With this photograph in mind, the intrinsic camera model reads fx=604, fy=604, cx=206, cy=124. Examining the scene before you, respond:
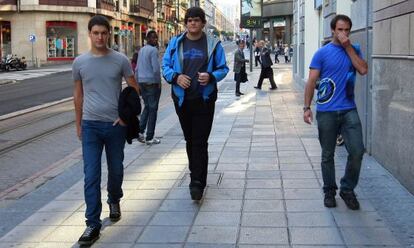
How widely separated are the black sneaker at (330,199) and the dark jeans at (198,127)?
124 centimetres

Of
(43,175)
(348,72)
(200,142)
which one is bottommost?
(43,175)

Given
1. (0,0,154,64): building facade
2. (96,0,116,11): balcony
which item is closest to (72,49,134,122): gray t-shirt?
(0,0,154,64): building facade

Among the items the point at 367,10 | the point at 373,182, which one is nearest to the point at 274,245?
the point at 373,182

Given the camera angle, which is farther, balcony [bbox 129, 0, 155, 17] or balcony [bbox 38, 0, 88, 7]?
balcony [bbox 129, 0, 155, 17]

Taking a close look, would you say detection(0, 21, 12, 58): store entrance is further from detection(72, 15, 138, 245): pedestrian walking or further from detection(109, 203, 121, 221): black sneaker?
detection(72, 15, 138, 245): pedestrian walking

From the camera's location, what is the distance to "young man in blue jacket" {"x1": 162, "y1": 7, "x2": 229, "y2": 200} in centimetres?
596

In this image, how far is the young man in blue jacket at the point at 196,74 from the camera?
19.6ft

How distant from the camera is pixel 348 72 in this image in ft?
18.4

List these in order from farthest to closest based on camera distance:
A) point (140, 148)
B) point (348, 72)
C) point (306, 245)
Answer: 1. point (140, 148)
2. point (348, 72)
3. point (306, 245)

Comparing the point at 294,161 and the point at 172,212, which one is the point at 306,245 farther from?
the point at 294,161

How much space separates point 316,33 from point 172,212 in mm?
14024

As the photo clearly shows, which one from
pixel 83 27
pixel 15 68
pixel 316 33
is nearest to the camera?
pixel 316 33

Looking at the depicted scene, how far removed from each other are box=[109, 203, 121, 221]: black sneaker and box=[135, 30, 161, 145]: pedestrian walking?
431 centimetres

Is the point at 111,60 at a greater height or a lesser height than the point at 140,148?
greater
